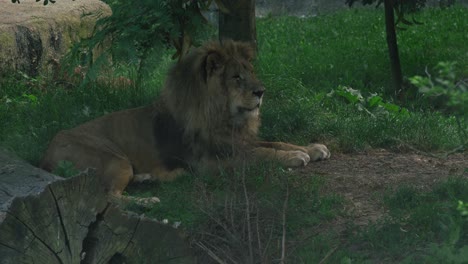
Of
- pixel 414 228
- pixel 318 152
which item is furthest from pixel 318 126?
pixel 414 228

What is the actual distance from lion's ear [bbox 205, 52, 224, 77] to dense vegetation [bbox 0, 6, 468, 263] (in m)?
0.58

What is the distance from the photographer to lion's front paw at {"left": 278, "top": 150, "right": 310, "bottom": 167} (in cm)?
703

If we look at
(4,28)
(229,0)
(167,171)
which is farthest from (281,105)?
(4,28)

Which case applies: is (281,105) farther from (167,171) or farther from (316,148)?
(167,171)

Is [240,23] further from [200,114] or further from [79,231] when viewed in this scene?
[79,231]

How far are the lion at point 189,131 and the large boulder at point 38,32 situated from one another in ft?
9.74

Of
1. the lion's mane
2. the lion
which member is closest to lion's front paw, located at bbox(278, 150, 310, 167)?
the lion

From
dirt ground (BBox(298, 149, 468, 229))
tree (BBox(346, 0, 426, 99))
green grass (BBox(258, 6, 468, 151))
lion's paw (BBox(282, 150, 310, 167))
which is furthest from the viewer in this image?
tree (BBox(346, 0, 426, 99))

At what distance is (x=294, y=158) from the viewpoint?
707 centimetres

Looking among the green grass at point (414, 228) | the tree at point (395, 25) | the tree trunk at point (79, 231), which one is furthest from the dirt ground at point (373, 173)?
the tree at point (395, 25)

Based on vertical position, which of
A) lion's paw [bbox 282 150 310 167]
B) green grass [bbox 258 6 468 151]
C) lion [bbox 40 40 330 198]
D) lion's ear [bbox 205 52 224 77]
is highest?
lion's ear [bbox 205 52 224 77]

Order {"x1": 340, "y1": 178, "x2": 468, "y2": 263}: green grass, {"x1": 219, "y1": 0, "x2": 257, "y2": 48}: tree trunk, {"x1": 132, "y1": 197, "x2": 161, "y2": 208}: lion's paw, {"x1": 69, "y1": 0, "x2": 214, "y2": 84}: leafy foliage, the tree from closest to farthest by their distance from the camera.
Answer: {"x1": 340, "y1": 178, "x2": 468, "y2": 263}: green grass < {"x1": 132, "y1": 197, "x2": 161, "y2": 208}: lion's paw < {"x1": 69, "y1": 0, "x2": 214, "y2": 84}: leafy foliage < {"x1": 219, "y1": 0, "x2": 257, "y2": 48}: tree trunk < the tree

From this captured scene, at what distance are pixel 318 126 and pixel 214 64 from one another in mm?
1381

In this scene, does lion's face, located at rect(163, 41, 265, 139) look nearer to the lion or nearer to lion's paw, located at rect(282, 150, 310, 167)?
the lion
